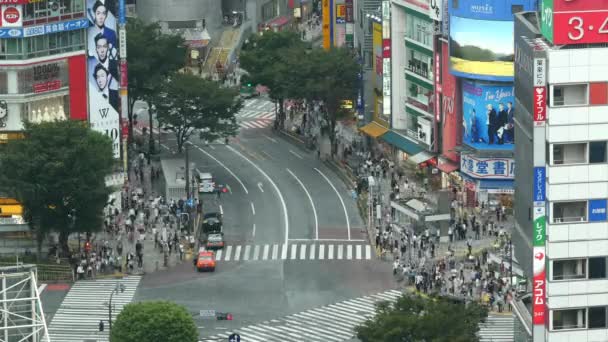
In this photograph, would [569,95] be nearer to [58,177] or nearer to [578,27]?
[578,27]

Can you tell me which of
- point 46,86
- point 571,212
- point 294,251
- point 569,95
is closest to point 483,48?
point 294,251

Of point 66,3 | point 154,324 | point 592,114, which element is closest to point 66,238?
point 66,3

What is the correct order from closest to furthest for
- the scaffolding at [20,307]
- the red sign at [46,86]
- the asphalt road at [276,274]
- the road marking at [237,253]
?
the scaffolding at [20,307] → the asphalt road at [276,274] → the road marking at [237,253] → the red sign at [46,86]

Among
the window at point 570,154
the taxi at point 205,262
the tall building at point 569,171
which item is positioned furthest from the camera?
the taxi at point 205,262

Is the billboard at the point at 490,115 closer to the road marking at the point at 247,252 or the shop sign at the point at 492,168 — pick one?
the shop sign at the point at 492,168

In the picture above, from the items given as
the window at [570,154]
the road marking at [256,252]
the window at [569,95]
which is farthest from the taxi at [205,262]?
the window at [569,95]

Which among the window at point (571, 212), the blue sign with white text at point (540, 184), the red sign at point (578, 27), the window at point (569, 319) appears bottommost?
the window at point (569, 319)

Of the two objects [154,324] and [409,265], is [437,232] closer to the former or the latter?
[409,265]
